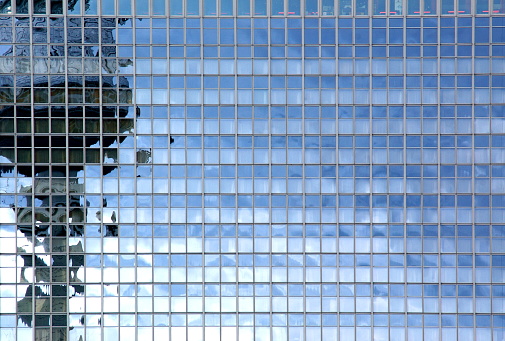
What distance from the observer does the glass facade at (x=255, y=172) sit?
3534 centimetres

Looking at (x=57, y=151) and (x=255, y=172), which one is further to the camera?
(x=255, y=172)

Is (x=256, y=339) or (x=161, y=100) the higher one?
(x=161, y=100)

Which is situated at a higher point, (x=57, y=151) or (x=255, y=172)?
(x=57, y=151)

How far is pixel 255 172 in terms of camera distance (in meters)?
35.5

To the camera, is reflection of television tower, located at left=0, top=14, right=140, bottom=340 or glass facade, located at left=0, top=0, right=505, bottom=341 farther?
glass facade, located at left=0, top=0, right=505, bottom=341

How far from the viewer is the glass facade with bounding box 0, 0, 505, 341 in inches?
1391

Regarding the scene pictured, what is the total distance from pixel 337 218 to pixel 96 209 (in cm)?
1496

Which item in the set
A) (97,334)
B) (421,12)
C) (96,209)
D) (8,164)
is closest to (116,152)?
(96,209)

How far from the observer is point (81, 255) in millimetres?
35312

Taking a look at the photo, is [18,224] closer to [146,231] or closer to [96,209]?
[96,209]

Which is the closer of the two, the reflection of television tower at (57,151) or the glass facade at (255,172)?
the reflection of television tower at (57,151)

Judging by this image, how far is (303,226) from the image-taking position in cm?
3544

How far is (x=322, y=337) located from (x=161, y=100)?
17.8 meters

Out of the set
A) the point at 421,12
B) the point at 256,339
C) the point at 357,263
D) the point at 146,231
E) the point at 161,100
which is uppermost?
the point at 421,12
